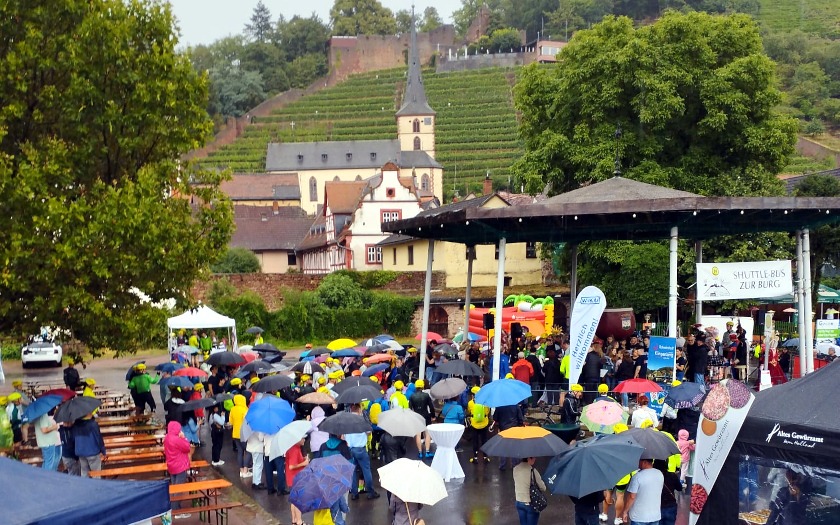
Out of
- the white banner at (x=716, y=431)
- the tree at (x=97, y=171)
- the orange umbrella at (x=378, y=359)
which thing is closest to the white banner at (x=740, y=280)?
the orange umbrella at (x=378, y=359)

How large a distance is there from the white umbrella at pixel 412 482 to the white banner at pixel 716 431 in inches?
123

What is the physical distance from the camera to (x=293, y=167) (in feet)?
366

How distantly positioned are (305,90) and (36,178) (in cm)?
13586

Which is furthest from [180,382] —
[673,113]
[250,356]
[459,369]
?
[673,113]

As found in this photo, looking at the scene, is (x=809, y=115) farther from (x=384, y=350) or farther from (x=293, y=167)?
(x=384, y=350)

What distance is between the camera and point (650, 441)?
10914mm

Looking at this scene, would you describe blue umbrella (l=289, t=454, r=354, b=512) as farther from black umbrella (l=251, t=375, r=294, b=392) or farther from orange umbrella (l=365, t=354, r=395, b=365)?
orange umbrella (l=365, t=354, r=395, b=365)

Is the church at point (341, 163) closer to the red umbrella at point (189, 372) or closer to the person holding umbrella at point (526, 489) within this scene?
the red umbrella at point (189, 372)

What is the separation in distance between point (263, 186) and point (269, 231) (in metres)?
34.1

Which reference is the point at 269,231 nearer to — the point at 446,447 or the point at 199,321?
the point at 199,321

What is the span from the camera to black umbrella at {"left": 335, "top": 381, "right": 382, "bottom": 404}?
49.8 ft

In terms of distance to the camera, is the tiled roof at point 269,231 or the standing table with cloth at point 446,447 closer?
the standing table with cloth at point 446,447

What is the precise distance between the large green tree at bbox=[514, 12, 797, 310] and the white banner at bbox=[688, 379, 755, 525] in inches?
961

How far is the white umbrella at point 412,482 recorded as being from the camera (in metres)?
10.2
